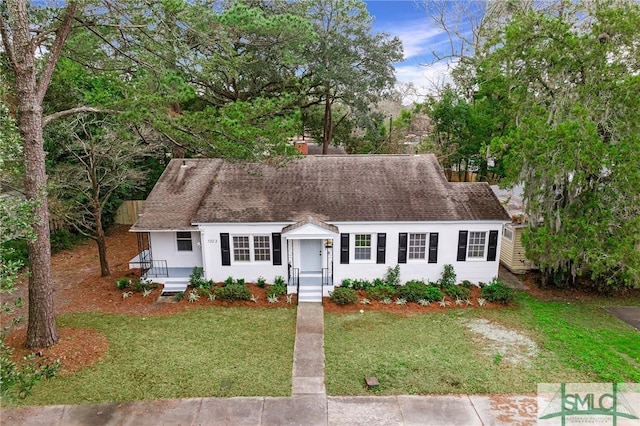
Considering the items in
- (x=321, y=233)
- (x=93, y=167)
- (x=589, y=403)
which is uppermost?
(x=93, y=167)

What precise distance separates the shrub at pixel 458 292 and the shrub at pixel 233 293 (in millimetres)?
6758

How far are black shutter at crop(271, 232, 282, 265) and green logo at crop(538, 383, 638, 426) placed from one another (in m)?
9.07

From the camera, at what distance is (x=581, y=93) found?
527 inches

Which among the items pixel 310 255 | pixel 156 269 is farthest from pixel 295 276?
pixel 156 269

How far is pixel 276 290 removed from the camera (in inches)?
579

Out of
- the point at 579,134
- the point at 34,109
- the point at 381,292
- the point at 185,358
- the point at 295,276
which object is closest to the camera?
the point at 34,109

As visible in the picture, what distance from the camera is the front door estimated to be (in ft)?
50.0

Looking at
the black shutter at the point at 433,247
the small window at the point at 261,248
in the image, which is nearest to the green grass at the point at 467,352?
the black shutter at the point at 433,247

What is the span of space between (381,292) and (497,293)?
3.82 m

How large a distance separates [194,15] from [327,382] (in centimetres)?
944

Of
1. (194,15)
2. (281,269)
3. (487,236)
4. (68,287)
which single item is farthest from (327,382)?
(68,287)

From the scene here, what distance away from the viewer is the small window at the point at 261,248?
50.0 feet

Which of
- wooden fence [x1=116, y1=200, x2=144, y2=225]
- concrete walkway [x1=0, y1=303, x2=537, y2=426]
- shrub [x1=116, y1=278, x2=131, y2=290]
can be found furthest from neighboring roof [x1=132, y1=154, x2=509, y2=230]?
wooden fence [x1=116, y1=200, x2=144, y2=225]

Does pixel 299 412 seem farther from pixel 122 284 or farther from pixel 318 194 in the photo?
pixel 122 284
